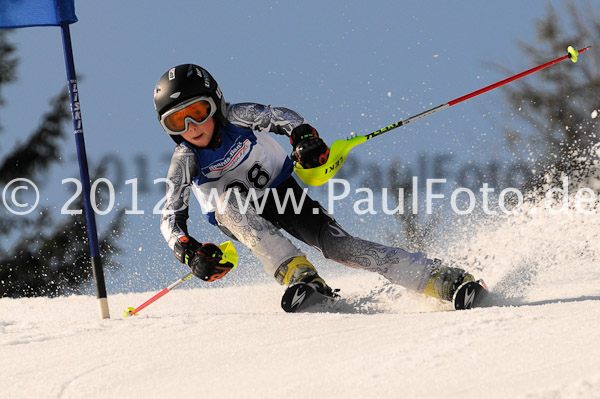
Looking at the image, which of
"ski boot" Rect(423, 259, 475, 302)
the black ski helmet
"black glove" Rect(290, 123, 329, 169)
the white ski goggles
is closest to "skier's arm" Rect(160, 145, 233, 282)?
the white ski goggles

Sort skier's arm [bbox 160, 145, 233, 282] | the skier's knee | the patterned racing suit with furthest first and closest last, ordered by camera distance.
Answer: the skier's knee, the patterned racing suit, skier's arm [bbox 160, 145, 233, 282]

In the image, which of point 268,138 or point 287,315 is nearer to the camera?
point 287,315

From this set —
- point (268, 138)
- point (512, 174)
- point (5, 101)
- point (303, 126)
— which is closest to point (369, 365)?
point (303, 126)

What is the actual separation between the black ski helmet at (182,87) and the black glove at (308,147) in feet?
1.75

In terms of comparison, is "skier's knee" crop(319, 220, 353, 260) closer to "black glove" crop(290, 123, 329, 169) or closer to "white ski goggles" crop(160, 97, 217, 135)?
"black glove" crop(290, 123, 329, 169)

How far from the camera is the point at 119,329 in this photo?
3.52 metres

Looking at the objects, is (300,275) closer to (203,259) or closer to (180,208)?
(203,259)

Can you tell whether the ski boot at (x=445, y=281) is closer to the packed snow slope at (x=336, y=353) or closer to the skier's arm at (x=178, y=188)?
the packed snow slope at (x=336, y=353)

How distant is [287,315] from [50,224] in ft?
34.1

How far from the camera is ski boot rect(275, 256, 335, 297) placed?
13.5ft

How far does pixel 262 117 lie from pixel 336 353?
2137 millimetres

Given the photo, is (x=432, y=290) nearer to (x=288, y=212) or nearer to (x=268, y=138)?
(x=288, y=212)

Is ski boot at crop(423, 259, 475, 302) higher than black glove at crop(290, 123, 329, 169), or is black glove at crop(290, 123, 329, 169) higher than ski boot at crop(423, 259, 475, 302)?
black glove at crop(290, 123, 329, 169)

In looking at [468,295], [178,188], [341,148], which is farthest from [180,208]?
[468,295]
